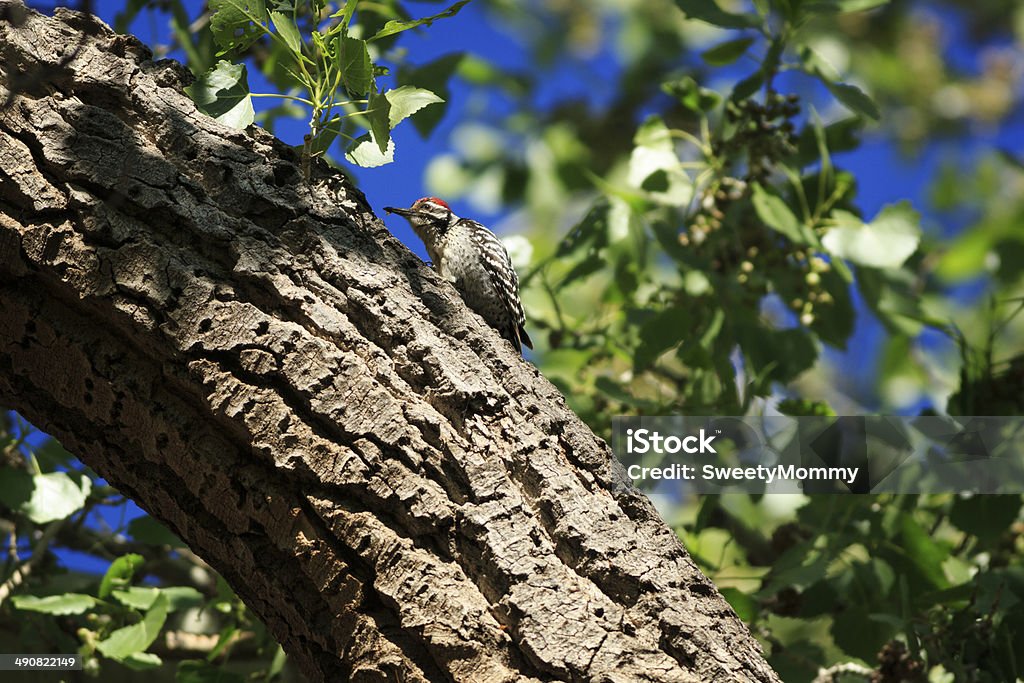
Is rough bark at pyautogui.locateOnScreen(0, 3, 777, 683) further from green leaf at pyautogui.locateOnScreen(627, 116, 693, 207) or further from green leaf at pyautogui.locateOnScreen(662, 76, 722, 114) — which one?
green leaf at pyautogui.locateOnScreen(662, 76, 722, 114)

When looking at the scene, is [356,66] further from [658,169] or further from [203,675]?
[203,675]

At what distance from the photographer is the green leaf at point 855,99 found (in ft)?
10.4

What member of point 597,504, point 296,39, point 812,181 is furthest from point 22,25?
point 812,181

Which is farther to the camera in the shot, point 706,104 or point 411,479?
point 706,104

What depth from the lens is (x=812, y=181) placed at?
3689 millimetres

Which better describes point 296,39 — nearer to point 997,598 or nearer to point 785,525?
point 997,598

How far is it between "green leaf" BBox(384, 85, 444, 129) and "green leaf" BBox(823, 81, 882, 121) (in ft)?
5.68

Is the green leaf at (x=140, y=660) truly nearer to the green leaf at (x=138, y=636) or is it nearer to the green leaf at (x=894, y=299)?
the green leaf at (x=138, y=636)

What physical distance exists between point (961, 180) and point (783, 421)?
4937 mm

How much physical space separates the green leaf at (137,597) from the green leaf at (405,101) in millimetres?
1740

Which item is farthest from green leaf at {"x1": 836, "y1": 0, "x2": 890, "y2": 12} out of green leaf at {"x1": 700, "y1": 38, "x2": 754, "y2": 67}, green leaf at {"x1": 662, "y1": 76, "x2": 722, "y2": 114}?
green leaf at {"x1": 662, "y1": 76, "x2": 722, "y2": 114}

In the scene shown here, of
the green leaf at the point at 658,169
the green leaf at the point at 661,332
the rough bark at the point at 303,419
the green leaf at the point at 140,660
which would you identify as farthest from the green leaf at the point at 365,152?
the green leaf at the point at 140,660

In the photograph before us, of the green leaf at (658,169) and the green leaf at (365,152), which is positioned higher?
the green leaf at (658,169)

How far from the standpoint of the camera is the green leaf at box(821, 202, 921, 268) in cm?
337
